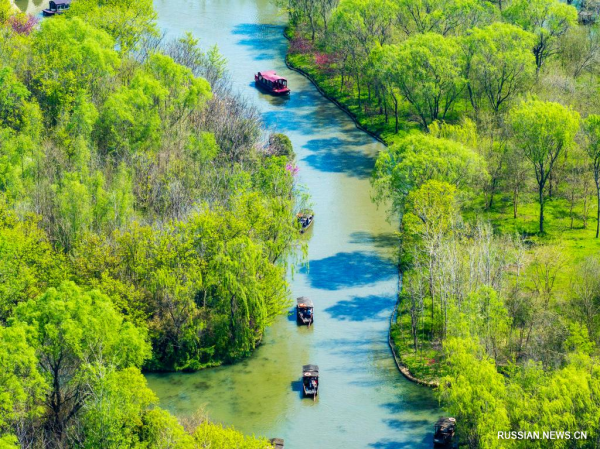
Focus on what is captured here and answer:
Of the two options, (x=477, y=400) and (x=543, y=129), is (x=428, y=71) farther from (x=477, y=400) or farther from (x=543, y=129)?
(x=477, y=400)

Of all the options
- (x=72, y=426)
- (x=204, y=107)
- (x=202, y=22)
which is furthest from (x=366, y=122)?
(x=72, y=426)

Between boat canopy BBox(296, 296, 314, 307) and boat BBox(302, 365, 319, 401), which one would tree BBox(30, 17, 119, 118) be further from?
boat BBox(302, 365, 319, 401)

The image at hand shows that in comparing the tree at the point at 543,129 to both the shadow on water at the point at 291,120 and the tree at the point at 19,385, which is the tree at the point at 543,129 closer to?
the shadow on water at the point at 291,120

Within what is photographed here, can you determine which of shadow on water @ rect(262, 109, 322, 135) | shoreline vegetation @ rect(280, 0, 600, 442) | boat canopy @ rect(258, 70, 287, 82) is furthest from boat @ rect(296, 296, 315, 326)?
boat canopy @ rect(258, 70, 287, 82)

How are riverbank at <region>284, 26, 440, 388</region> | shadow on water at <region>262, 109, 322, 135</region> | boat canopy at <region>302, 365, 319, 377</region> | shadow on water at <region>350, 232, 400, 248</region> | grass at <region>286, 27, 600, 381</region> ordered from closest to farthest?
1. boat canopy at <region>302, 365, 319, 377</region>
2. riverbank at <region>284, 26, 440, 388</region>
3. grass at <region>286, 27, 600, 381</region>
4. shadow on water at <region>350, 232, 400, 248</region>
5. shadow on water at <region>262, 109, 322, 135</region>

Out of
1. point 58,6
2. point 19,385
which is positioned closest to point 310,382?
point 19,385

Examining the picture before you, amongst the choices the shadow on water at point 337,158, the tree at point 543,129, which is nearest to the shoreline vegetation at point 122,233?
the shadow on water at point 337,158
